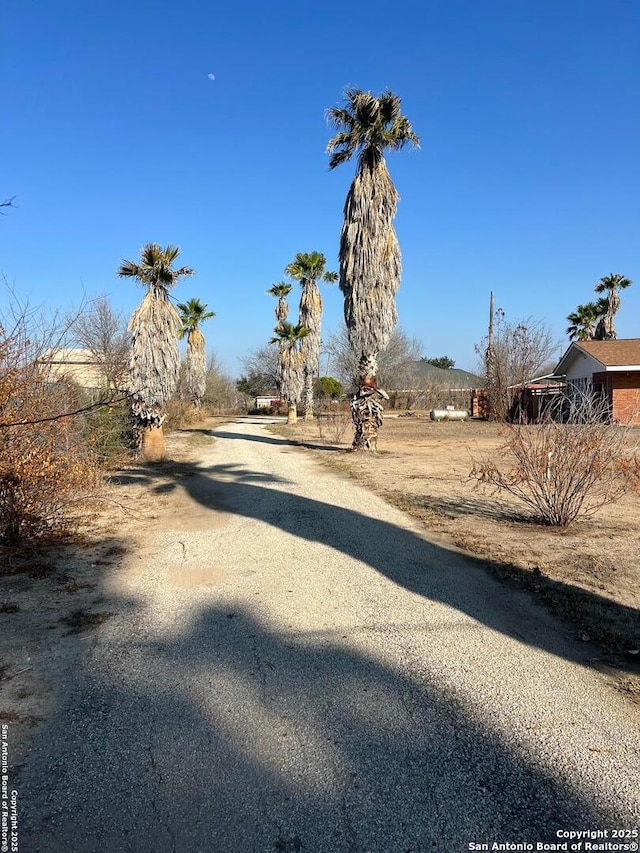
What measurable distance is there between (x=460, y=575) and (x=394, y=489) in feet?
18.0

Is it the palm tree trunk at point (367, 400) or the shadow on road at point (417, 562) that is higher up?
the palm tree trunk at point (367, 400)

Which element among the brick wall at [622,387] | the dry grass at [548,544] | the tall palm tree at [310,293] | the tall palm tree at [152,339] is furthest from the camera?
the tall palm tree at [310,293]

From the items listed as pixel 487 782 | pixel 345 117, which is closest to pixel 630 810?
pixel 487 782

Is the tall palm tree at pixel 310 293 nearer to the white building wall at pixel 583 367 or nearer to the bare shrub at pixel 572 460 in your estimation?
the white building wall at pixel 583 367

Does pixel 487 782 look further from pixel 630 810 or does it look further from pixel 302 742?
pixel 302 742

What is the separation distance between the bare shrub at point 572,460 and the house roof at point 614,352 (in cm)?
2170

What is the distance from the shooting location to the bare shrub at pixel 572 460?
7301 millimetres

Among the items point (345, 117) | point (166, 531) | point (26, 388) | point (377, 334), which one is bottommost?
point (166, 531)

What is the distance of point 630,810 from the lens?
8.16 ft

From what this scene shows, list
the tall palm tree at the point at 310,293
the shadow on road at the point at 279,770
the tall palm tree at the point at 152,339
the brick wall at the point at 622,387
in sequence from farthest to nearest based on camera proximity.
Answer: the tall palm tree at the point at 310,293
the brick wall at the point at 622,387
the tall palm tree at the point at 152,339
the shadow on road at the point at 279,770

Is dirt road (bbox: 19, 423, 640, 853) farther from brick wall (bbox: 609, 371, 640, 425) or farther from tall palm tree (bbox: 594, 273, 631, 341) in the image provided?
tall palm tree (bbox: 594, 273, 631, 341)

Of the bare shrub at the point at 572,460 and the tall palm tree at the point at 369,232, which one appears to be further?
the tall palm tree at the point at 369,232

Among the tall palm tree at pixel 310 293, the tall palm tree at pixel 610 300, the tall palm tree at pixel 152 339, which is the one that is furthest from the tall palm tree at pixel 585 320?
the tall palm tree at pixel 152 339

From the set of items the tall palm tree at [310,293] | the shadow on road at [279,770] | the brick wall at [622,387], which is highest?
the tall palm tree at [310,293]
